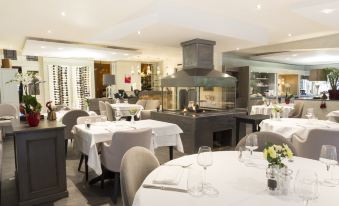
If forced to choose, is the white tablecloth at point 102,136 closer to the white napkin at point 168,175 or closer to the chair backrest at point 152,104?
the white napkin at point 168,175

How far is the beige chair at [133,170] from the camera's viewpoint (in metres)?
1.53

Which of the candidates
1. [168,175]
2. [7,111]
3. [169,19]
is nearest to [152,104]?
[7,111]

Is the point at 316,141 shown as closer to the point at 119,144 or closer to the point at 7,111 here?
the point at 119,144

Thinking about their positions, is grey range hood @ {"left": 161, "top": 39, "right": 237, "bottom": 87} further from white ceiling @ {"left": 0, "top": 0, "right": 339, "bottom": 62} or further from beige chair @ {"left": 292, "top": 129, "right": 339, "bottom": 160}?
beige chair @ {"left": 292, "top": 129, "right": 339, "bottom": 160}

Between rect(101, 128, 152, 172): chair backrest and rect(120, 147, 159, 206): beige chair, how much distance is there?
3.13 feet

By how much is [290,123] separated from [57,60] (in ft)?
29.4

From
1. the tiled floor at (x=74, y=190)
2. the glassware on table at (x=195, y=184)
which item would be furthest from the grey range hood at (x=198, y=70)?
the glassware on table at (x=195, y=184)

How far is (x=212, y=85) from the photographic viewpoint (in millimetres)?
5445

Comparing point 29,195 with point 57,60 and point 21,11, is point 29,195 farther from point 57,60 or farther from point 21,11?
point 57,60

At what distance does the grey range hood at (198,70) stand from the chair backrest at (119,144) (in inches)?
104

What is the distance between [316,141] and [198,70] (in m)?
3.17

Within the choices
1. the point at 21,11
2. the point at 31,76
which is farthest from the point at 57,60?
the point at 31,76

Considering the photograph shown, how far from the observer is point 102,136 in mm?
3021

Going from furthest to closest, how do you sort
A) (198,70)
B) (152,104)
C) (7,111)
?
(152,104) < (198,70) < (7,111)
